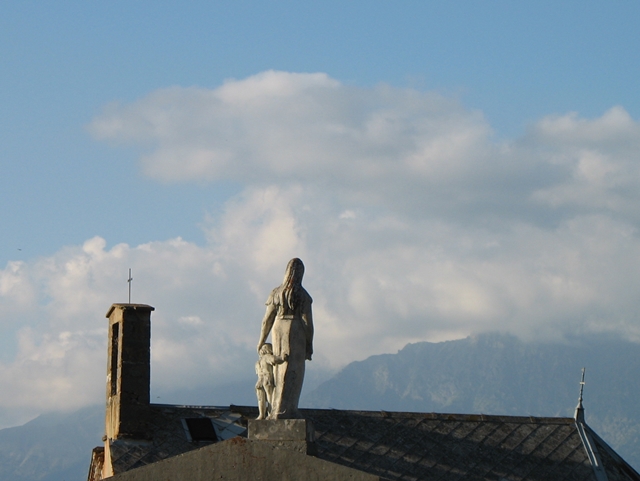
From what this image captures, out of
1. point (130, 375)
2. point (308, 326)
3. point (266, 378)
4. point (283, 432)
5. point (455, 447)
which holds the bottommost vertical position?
point (283, 432)

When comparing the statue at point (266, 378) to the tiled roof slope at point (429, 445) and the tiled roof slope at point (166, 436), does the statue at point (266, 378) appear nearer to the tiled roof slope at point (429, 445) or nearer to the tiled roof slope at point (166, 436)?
the tiled roof slope at point (166, 436)

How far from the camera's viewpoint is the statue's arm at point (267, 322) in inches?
899

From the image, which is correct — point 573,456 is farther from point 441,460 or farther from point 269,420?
point 269,420

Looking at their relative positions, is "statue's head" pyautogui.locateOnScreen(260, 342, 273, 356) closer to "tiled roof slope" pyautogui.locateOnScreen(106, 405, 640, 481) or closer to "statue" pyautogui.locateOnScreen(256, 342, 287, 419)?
"statue" pyautogui.locateOnScreen(256, 342, 287, 419)

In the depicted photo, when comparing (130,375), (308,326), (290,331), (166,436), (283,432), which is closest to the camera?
(283,432)

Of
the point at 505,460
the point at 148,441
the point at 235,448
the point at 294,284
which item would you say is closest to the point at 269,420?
the point at 235,448

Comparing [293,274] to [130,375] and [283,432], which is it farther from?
[130,375]

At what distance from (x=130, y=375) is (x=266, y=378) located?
9354 mm

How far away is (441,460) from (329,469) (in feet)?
34.7

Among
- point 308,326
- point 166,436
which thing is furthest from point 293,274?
point 166,436

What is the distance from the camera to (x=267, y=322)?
22.9m

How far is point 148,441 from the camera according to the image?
30641mm

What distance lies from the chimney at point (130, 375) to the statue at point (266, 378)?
345 inches

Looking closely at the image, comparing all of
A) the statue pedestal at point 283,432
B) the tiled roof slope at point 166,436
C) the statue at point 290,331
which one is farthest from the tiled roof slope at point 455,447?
the statue pedestal at point 283,432
